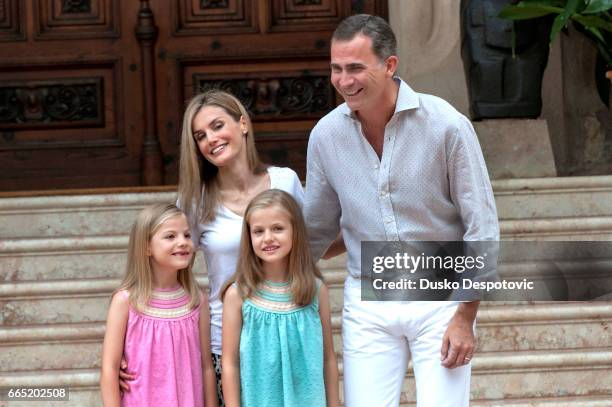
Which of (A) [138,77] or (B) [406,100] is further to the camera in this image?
(A) [138,77]

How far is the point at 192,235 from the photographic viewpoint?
3.31 m

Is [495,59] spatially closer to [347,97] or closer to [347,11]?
[347,11]

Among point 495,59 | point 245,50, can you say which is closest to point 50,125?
point 245,50

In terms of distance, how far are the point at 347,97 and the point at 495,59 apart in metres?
2.82

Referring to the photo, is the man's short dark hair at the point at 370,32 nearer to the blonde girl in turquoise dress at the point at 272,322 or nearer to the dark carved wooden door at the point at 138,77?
the blonde girl in turquoise dress at the point at 272,322

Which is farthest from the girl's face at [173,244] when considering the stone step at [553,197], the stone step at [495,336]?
the stone step at [553,197]

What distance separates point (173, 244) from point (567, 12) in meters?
2.77

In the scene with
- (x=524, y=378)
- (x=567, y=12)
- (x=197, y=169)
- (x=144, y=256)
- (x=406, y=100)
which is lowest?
(x=524, y=378)

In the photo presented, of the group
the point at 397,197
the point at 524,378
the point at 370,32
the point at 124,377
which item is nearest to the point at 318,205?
the point at 397,197

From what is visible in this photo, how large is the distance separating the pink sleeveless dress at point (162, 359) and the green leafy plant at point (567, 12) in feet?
9.06

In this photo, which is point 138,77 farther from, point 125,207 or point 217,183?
point 217,183

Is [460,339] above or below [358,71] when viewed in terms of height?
below

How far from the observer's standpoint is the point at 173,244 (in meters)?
3.22

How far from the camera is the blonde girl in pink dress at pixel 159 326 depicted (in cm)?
317
